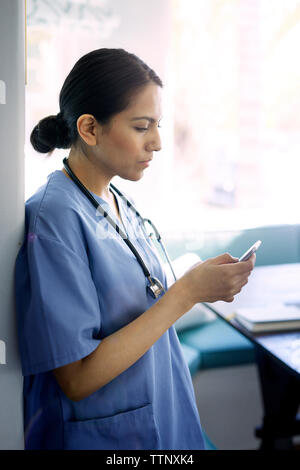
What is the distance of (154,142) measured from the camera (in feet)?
2.44

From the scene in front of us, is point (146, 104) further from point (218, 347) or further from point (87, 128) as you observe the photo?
point (218, 347)

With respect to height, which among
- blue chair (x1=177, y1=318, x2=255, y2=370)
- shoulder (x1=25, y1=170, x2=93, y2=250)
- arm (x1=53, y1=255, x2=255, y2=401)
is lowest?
blue chair (x1=177, y1=318, x2=255, y2=370)

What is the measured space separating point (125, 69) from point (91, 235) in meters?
0.28

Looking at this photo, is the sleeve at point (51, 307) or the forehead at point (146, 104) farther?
the forehead at point (146, 104)

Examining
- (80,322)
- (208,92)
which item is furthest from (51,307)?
(208,92)

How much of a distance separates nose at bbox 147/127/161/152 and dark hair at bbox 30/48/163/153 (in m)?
0.08

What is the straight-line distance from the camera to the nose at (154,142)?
2.42 feet

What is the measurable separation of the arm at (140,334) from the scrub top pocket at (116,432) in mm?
59

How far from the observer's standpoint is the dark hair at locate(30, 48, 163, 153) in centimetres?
68

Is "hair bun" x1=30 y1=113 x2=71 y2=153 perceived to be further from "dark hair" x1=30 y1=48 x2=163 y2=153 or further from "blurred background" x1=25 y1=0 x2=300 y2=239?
"blurred background" x1=25 y1=0 x2=300 y2=239

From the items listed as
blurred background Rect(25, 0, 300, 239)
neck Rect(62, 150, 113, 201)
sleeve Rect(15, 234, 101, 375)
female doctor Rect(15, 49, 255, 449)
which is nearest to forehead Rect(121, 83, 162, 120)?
female doctor Rect(15, 49, 255, 449)

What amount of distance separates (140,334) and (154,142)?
1.09 feet

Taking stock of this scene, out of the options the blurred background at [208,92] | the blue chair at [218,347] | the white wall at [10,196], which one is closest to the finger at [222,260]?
the white wall at [10,196]

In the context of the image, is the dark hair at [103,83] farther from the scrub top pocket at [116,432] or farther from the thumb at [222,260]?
the scrub top pocket at [116,432]
